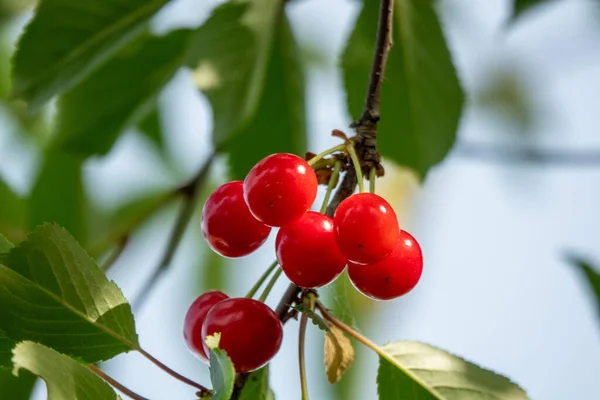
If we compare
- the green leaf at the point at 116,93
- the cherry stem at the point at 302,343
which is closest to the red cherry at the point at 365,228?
the cherry stem at the point at 302,343

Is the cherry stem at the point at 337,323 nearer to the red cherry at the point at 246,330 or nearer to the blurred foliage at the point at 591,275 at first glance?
the red cherry at the point at 246,330

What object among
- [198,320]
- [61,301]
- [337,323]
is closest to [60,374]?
[61,301]

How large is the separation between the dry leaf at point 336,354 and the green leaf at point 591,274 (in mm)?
533

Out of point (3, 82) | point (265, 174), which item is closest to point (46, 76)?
point (265, 174)

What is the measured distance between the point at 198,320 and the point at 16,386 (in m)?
1.08

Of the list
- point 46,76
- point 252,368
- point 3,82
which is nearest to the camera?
point 252,368

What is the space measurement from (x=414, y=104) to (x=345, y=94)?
17 centimetres

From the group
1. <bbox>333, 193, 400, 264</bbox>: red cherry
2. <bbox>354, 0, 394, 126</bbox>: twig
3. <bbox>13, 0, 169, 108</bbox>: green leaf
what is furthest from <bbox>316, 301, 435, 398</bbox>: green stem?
<bbox>13, 0, 169, 108</bbox>: green leaf

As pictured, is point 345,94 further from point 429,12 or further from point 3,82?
point 3,82

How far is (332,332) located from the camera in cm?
136

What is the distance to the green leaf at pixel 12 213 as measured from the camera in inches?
111

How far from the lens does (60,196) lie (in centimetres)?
268

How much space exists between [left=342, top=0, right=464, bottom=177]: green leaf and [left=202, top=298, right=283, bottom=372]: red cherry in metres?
0.84

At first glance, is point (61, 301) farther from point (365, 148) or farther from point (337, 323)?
point (365, 148)
